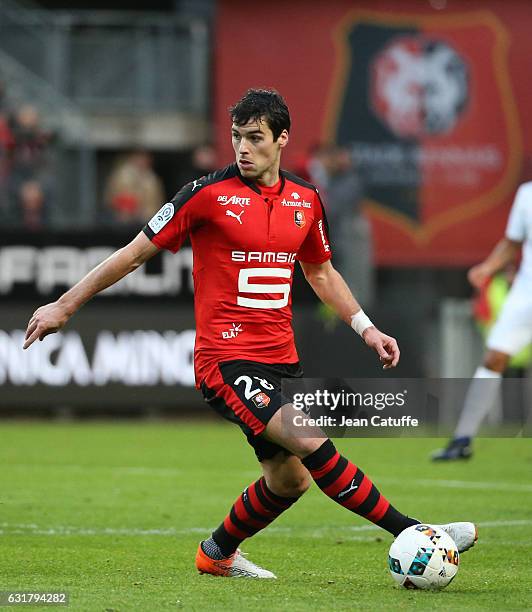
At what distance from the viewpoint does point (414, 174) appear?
23.1 metres

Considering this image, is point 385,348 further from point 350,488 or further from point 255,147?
point 255,147

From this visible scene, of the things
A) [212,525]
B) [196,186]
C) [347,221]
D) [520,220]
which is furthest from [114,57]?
→ [196,186]

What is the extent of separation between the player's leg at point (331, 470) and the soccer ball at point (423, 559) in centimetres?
13

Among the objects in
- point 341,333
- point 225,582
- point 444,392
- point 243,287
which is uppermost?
point 243,287

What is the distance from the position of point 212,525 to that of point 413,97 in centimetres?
1561

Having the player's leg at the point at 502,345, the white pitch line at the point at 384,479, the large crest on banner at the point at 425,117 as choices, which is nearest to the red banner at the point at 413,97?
the large crest on banner at the point at 425,117

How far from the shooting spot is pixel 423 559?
20.2ft

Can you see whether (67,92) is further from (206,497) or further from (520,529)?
(520,529)

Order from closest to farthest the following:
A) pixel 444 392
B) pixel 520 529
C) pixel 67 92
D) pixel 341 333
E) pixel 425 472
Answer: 1. pixel 444 392
2. pixel 520 529
3. pixel 425 472
4. pixel 341 333
5. pixel 67 92

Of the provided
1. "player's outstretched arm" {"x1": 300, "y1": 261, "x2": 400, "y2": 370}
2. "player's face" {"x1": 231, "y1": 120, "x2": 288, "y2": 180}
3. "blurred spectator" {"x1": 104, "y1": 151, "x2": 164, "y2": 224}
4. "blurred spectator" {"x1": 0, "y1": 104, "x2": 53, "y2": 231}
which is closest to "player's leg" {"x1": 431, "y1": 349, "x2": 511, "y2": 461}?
"player's outstretched arm" {"x1": 300, "y1": 261, "x2": 400, "y2": 370}

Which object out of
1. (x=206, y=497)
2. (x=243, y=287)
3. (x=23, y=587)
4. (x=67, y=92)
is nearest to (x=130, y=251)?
(x=243, y=287)

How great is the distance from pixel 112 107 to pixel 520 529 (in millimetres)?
15620

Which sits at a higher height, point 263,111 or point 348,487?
point 263,111

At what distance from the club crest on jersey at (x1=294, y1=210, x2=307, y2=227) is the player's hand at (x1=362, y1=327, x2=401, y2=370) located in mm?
597
